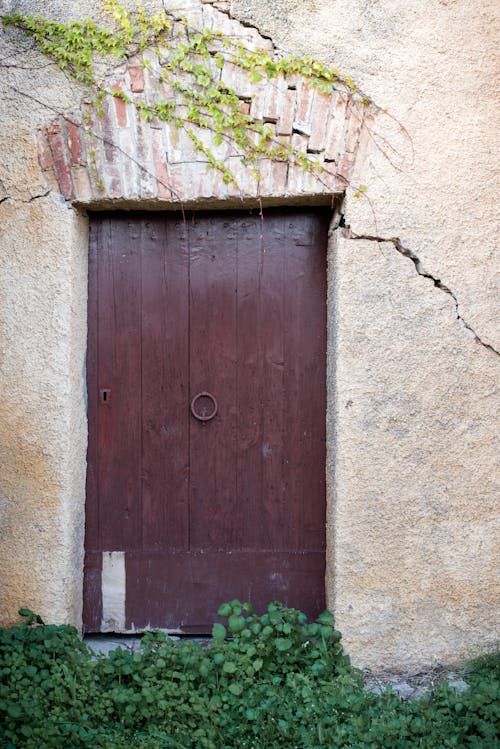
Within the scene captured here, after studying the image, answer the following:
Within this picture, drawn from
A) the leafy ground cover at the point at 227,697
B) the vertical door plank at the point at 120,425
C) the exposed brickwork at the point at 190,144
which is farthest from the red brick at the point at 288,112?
the leafy ground cover at the point at 227,697

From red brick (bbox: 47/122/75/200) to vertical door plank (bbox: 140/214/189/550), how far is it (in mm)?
386

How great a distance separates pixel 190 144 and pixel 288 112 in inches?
17.1

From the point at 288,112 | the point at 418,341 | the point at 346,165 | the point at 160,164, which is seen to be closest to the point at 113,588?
the point at 418,341

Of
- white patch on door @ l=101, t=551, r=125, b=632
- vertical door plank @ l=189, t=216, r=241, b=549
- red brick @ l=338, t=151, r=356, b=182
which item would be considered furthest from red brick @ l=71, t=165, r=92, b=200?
white patch on door @ l=101, t=551, r=125, b=632

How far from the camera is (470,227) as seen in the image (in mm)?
2557

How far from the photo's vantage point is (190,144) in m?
2.60

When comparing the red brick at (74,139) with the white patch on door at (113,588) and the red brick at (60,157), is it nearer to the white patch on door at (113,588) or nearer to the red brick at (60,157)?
the red brick at (60,157)

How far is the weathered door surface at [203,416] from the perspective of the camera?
9.29ft

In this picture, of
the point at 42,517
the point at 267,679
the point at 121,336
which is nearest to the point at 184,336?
the point at 121,336

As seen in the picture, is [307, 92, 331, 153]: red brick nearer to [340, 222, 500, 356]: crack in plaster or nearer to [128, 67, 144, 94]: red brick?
[340, 222, 500, 356]: crack in plaster

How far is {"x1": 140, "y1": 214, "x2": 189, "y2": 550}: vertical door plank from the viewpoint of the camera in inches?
112

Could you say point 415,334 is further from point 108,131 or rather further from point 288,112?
point 108,131

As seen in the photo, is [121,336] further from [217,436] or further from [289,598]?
[289,598]

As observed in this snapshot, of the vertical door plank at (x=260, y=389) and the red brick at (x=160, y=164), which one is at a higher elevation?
the red brick at (x=160, y=164)
